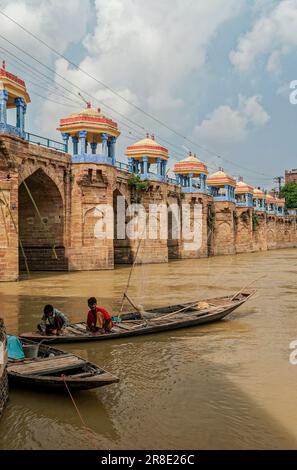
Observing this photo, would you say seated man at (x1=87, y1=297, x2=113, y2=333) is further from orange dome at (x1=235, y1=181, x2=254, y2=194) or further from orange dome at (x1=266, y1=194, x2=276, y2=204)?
orange dome at (x1=266, y1=194, x2=276, y2=204)

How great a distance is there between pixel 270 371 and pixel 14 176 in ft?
45.9

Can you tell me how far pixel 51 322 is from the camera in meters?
7.86

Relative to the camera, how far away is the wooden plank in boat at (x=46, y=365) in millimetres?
5586

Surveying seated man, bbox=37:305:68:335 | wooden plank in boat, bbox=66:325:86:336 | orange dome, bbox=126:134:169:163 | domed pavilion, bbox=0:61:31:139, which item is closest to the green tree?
orange dome, bbox=126:134:169:163

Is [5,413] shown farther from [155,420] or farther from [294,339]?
[294,339]

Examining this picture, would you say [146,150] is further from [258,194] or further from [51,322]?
[258,194]

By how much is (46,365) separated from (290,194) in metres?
72.0

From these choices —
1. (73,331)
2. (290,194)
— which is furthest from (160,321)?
(290,194)

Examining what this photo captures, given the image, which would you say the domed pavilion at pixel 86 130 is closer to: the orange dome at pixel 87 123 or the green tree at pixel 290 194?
the orange dome at pixel 87 123

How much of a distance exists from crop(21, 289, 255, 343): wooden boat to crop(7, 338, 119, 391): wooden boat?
5.14 ft

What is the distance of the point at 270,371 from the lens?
657cm

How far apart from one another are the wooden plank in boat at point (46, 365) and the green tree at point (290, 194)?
2783 inches

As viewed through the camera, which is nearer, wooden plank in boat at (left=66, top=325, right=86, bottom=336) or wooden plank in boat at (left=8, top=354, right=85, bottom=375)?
wooden plank in boat at (left=8, top=354, right=85, bottom=375)

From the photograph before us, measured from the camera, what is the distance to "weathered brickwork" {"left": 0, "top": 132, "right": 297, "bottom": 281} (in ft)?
58.7
